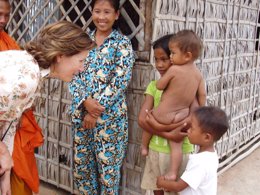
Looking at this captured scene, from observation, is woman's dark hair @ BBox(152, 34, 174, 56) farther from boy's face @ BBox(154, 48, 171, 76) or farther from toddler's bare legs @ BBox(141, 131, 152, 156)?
toddler's bare legs @ BBox(141, 131, 152, 156)

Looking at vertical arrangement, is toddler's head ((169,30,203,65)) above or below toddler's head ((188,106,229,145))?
above

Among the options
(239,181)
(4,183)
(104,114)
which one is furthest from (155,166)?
(239,181)

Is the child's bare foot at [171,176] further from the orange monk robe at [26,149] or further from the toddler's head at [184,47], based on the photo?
the orange monk robe at [26,149]

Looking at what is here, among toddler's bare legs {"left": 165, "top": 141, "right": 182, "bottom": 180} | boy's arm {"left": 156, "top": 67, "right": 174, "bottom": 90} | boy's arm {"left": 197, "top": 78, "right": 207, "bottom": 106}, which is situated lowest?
toddler's bare legs {"left": 165, "top": 141, "right": 182, "bottom": 180}

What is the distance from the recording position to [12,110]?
65.9 inches

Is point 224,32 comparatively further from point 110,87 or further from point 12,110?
point 12,110

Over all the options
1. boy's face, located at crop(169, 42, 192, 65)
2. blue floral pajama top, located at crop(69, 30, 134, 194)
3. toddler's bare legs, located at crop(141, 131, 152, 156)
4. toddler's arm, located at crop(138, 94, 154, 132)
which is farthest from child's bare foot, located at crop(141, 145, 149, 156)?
boy's face, located at crop(169, 42, 192, 65)

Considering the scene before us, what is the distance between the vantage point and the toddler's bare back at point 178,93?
227 cm

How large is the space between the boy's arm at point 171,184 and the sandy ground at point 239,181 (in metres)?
1.49

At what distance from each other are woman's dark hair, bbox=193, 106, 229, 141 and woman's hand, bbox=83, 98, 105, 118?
0.83 m

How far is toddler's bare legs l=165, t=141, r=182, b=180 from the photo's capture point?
236cm

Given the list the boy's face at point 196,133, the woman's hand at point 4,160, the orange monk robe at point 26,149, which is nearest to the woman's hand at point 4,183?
the woman's hand at point 4,160

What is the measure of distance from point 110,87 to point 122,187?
3.28 feet

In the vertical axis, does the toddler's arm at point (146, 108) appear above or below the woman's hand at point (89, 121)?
above
